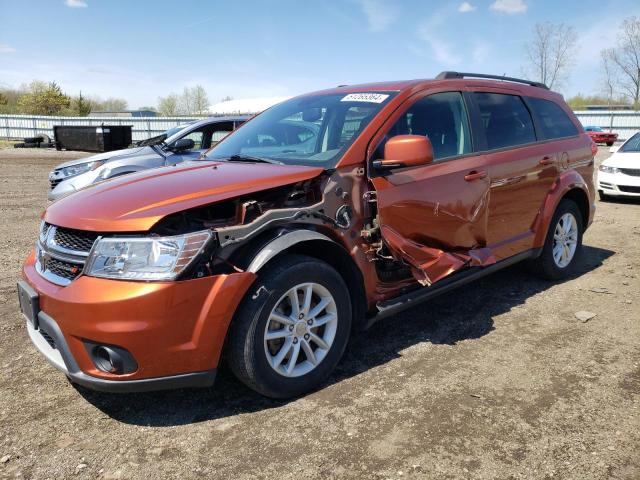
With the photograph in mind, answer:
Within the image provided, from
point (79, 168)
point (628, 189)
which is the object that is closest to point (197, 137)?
point (79, 168)

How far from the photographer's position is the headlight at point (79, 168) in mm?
8117

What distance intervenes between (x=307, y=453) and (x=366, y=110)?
223 cm

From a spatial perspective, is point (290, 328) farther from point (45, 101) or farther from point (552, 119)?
point (45, 101)

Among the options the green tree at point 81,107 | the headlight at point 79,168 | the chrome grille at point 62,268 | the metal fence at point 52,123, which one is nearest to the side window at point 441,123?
the chrome grille at point 62,268

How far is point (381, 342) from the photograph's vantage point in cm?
373

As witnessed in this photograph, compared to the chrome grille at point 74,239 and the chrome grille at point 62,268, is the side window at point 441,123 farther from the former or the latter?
the chrome grille at point 62,268

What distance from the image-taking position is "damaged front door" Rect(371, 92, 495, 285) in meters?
3.32

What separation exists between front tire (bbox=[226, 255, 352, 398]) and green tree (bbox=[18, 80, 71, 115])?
5218 cm

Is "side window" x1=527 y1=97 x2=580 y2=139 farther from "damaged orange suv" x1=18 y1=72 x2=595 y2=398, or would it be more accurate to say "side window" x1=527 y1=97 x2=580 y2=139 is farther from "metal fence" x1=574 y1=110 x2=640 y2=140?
"metal fence" x1=574 y1=110 x2=640 y2=140

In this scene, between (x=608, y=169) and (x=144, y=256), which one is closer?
(x=144, y=256)

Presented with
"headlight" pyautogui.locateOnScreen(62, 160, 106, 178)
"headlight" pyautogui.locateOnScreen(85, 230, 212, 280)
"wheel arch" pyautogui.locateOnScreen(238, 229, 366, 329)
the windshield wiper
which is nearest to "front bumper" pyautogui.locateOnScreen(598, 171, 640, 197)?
"wheel arch" pyautogui.locateOnScreen(238, 229, 366, 329)

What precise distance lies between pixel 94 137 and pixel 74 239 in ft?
58.4

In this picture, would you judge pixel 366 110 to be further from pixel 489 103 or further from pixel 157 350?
pixel 157 350

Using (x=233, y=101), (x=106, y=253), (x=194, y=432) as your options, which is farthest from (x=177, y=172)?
(x=233, y=101)
